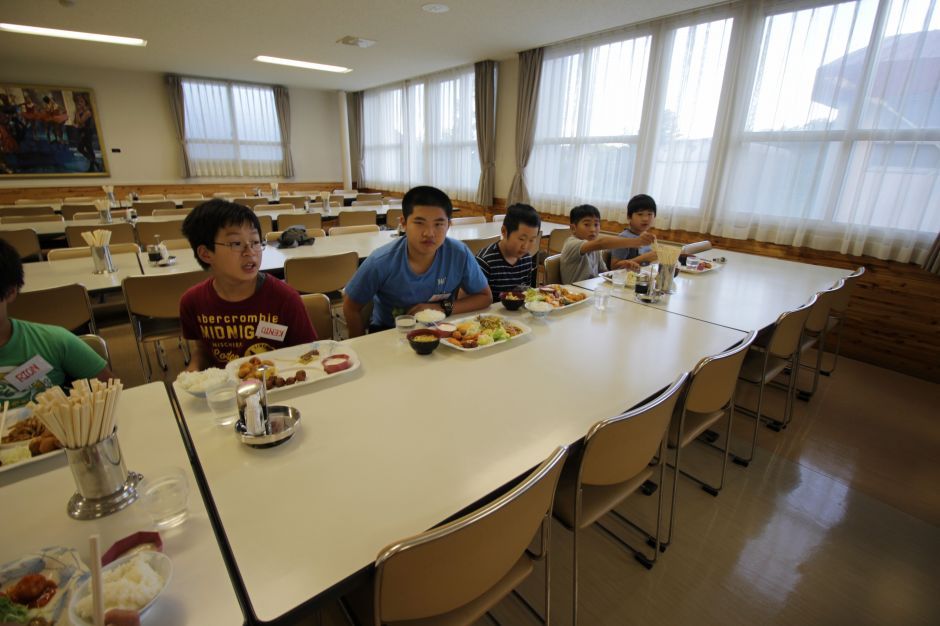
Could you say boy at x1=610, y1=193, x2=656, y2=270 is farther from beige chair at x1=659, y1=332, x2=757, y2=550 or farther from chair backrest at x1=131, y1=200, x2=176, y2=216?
chair backrest at x1=131, y1=200, x2=176, y2=216

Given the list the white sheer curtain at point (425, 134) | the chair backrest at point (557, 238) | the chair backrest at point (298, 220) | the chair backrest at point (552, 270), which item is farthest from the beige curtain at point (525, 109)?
the chair backrest at point (552, 270)

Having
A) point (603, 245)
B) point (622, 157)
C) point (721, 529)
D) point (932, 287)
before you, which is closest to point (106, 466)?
point (721, 529)

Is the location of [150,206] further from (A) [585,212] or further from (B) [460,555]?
(B) [460,555]

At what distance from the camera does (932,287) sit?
10.1ft

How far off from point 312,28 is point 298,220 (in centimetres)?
222

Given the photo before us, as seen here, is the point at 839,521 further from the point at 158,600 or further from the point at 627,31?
the point at 627,31

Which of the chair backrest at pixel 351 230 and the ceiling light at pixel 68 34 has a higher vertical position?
the ceiling light at pixel 68 34

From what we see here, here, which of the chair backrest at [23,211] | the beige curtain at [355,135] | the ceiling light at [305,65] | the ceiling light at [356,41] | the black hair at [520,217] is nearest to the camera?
the black hair at [520,217]

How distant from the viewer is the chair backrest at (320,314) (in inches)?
73.2

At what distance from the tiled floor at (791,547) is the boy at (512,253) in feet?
4.08

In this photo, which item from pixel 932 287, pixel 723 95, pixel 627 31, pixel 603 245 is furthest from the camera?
pixel 627 31

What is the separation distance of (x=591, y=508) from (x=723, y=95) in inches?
161

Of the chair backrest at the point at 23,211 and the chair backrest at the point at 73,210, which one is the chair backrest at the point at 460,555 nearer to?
the chair backrest at the point at 73,210

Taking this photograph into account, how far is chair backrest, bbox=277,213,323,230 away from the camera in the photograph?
4.37m
